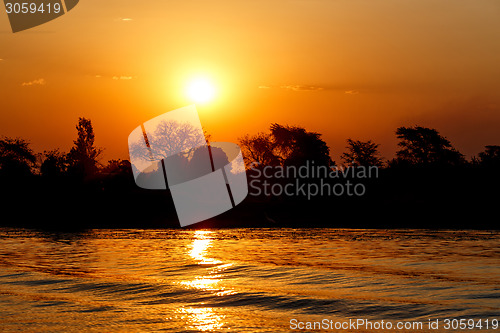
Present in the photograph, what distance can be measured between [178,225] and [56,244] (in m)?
29.4

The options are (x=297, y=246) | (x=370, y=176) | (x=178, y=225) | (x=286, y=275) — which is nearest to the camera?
(x=286, y=275)

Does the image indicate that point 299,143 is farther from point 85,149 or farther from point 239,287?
point 239,287

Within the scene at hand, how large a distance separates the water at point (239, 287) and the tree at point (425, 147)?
90333 millimetres

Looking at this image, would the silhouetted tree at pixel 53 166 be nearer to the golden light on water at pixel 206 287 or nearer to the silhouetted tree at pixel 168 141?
the silhouetted tree at pixel 168 141

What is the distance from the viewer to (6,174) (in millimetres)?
94438

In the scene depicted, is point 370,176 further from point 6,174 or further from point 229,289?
point 229,289

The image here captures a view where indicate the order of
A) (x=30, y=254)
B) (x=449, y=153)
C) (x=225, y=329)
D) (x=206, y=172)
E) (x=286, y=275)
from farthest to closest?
1. (x=449, y=153)
2. (x=206, y=172)
3. (x=30, y=254)
4. (x=286, y=275)
5. (x=225, y=329)

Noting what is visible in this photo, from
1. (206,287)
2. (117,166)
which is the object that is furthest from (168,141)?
(206,287)

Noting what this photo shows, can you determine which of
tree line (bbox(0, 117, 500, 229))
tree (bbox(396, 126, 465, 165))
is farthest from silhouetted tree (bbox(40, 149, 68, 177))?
tree (bbox(396, 126, 465, 165))

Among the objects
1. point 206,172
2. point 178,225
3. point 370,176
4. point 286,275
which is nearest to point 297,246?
point 286,275

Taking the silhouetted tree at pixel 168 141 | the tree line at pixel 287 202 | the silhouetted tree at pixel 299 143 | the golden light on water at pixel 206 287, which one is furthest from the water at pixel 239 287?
the silhouetted tree at pixel 168 141

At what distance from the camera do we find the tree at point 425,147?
118750 millimetres

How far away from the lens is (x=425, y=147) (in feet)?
399

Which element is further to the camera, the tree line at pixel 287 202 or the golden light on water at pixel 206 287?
the tree line at pixel 287 202
